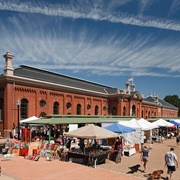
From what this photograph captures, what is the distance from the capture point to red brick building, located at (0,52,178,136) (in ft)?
95.0

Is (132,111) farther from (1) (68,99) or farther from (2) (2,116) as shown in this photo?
(2) (2,116)

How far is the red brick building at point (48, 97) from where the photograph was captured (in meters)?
29.0

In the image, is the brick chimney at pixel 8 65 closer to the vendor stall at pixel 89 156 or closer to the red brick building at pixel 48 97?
the red brick building at pixel 48 97

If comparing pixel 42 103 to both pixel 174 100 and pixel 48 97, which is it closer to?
pixel 48 97

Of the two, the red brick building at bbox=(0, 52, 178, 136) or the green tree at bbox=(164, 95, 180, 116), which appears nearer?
the red brick building at bbox=(0, 52, 178, 136)

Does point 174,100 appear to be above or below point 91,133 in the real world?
above

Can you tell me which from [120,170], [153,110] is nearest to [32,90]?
[120,170]

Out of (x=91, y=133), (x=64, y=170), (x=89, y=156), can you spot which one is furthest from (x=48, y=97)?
(x=64, y=170)

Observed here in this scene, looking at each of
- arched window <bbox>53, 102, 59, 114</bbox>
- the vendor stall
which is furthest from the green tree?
the vendor stall

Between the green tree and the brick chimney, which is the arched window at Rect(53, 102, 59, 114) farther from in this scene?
the green tree

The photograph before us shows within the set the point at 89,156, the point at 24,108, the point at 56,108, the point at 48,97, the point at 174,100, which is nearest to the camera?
the point at 89,156

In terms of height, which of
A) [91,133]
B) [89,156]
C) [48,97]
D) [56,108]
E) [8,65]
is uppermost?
[8,65]

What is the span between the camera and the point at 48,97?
34.4m

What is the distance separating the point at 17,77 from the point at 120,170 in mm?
20296
